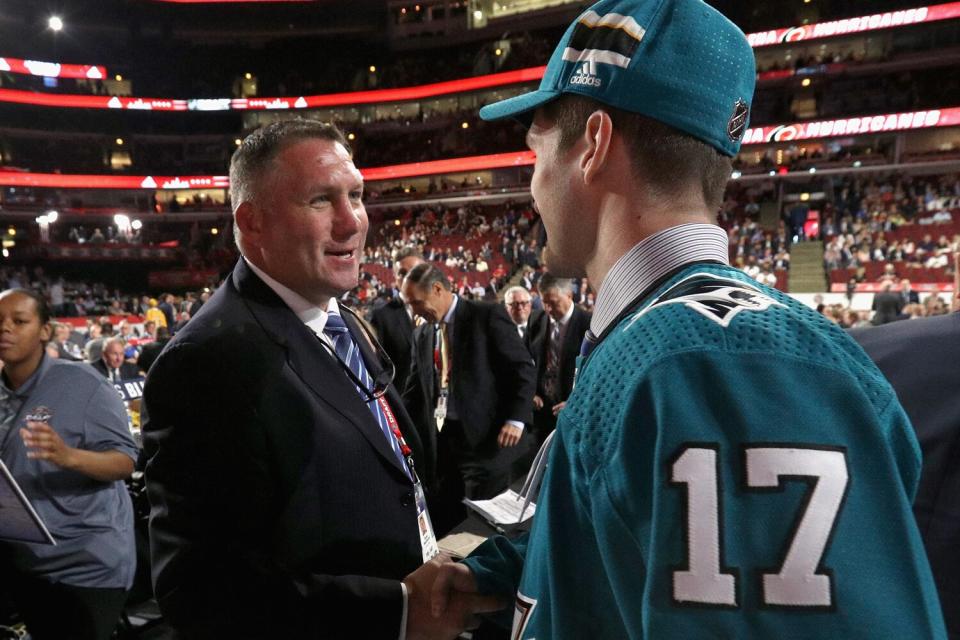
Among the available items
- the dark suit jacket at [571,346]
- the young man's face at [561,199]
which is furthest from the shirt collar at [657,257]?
the dark suit jacket at [571,346]

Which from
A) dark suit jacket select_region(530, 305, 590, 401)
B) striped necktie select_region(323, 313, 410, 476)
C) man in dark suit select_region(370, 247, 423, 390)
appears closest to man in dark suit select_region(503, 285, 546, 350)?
dark suit jacket select_region(530, 305, 590, 401)

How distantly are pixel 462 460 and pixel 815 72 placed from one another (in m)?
27.2

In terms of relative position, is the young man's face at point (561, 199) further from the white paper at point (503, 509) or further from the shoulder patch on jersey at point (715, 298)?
the white paper at point (503, 509)

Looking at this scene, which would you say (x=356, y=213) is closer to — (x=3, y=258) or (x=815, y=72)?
(x=815, y=72)

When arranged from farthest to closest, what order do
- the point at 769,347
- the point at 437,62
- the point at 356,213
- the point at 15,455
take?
the point at 437,62, the point at 15,455, the point at 356,213, the point at 769,347

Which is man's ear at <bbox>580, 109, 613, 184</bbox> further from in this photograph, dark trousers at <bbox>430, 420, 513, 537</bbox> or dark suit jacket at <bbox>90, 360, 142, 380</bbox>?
dark suit jacket at <bbox>90, 360, 142, 380</bbox>

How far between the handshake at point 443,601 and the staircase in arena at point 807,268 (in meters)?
18.4

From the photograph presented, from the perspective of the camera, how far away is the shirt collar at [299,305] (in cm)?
169

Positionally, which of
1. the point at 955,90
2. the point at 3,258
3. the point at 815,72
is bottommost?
the point at 3,258

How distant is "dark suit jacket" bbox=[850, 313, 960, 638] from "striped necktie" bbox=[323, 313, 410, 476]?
1205 millimetres

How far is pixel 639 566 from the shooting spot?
0.68 m

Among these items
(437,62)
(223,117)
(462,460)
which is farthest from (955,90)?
(223,117)

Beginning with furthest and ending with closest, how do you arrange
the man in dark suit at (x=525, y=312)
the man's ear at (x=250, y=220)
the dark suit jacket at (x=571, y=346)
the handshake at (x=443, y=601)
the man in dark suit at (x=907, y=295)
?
the man in dark suit at (x=907, y=295)
the man in dark suit at (x=525, y=312)
the dark suit jacket at (x=571, y=346)
the man's ear at (x=250, y=220)
the handshake at (x=443, y=601)

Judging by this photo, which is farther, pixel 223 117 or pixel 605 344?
pixel 223 117
